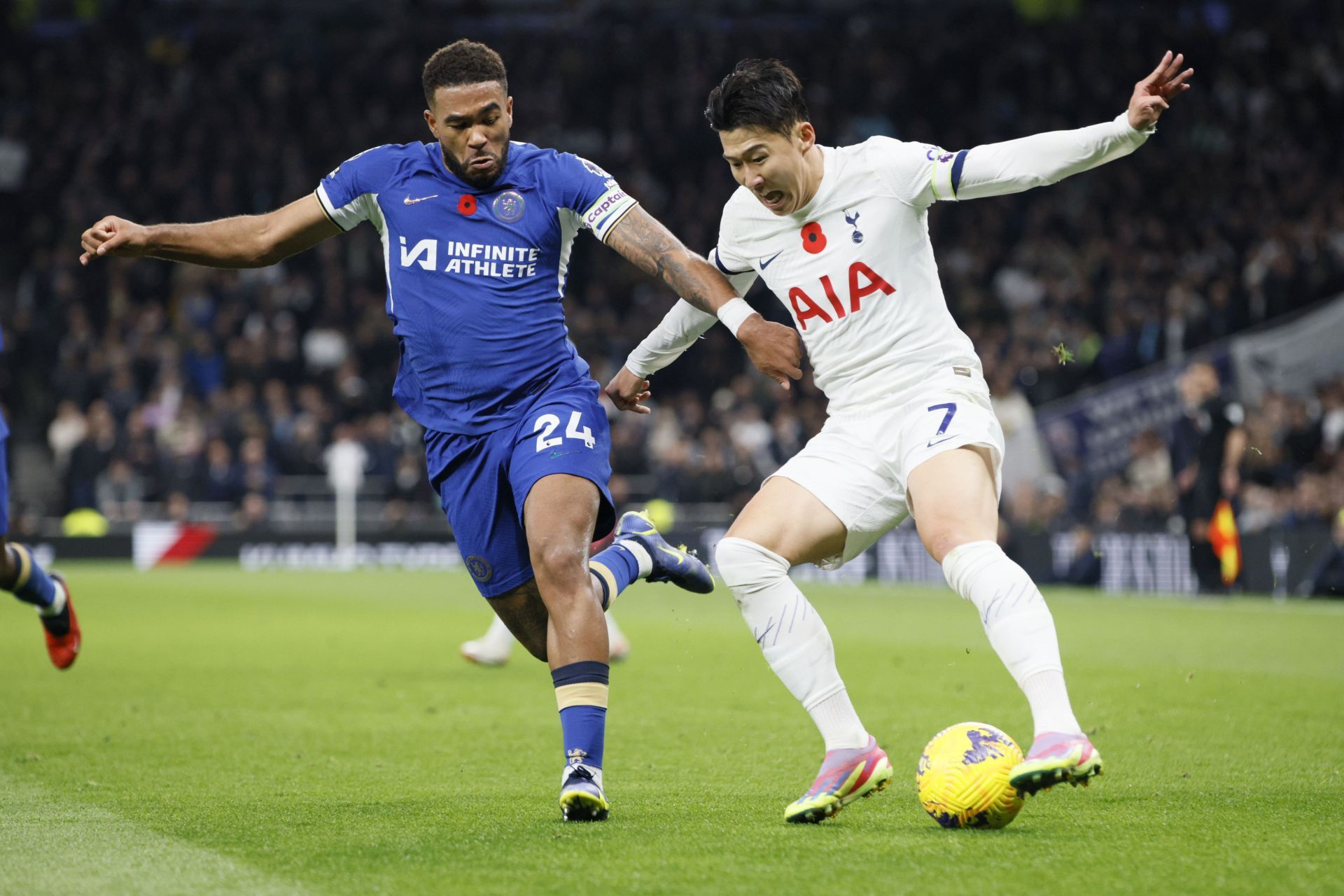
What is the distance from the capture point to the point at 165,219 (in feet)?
81.8

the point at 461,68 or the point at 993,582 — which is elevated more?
the point at 461,68

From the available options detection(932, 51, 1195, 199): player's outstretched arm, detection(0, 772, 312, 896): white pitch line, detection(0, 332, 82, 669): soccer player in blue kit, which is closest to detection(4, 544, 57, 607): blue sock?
detection(0, 332, 82, 669): soccer player in blue kit

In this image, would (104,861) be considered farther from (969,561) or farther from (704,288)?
(969,561)

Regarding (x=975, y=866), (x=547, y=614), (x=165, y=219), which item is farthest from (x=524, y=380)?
(x=165, y=219)

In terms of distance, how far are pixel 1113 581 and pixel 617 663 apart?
317 inches

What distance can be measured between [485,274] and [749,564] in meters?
1.38

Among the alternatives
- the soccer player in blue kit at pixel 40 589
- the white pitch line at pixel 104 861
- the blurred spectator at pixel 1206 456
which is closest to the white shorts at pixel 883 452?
the white pitch line at pixel 104 861

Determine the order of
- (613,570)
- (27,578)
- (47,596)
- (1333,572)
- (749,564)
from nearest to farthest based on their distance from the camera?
(749,564), (613,570), (27,578), (47,596), (1333,572)

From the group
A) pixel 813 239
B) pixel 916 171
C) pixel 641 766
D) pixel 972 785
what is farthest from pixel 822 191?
pixel 641 766

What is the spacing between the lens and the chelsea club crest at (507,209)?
18.0ft

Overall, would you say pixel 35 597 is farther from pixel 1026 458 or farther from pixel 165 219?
pixel 165 219

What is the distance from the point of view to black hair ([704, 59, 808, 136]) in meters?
4.96

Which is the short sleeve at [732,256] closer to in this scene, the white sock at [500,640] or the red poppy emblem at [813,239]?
the red poppy emblem at [813,239]

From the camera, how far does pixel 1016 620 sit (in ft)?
15.1
